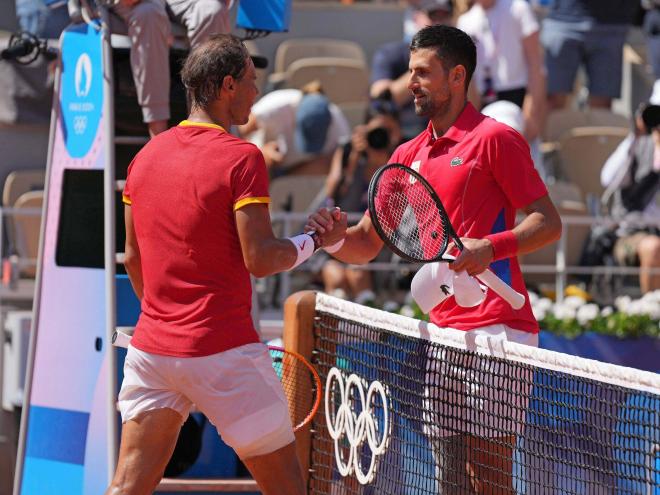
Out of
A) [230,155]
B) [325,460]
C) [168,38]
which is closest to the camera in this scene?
[230,155]

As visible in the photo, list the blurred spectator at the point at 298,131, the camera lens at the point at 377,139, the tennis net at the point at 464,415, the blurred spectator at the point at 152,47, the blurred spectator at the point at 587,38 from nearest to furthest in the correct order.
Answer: the tennis net at the point at 464,415
the blurred spectator at the point at 152,47
the camera lens at the point at 377,139
the blurred spectator at the point at 298,131
the blurred spectator at the point at 587,38

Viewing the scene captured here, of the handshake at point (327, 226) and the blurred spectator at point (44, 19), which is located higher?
the blurred spectator at point (44, 19)

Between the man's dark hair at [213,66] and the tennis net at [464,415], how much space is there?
106 centimetres

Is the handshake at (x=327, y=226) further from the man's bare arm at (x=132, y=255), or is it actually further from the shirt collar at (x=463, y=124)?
the man's bare arm at (x=132, y=255)

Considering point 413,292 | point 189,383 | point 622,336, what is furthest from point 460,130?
point 622,336

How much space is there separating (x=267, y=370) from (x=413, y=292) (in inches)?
20.5

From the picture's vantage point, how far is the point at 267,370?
14.3ft

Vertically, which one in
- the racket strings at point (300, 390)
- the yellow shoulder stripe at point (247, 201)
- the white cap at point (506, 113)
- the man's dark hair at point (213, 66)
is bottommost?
the racket strings at point (300, 390)

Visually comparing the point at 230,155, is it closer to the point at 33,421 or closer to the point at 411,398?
the point at 411,398

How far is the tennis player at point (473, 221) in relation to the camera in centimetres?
439

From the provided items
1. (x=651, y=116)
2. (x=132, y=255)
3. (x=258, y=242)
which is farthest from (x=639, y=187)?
(x=258, y=242)

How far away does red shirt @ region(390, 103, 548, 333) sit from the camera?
14.8ft

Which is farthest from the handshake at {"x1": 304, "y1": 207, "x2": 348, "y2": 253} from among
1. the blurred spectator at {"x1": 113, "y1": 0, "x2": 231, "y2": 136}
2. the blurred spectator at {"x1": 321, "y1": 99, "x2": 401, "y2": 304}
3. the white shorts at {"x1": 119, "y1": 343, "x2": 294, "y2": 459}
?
the blurred spectator at {"x1": 321, "y1": 99, "x2": 401, "y2": 304}

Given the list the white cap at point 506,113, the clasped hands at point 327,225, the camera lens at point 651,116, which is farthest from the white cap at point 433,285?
the camera lens at point 651,116
